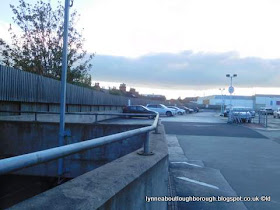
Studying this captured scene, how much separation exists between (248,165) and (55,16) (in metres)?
24.3

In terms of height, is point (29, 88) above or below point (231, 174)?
above

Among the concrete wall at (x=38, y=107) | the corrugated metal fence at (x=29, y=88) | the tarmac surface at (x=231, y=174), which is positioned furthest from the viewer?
the concrete wall at (x=38, y=107)

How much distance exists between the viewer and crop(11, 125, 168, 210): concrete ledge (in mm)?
1992

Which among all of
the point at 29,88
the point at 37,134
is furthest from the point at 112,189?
the point at 29,88

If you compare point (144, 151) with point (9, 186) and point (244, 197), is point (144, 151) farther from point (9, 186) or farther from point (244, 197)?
point (9, 186)

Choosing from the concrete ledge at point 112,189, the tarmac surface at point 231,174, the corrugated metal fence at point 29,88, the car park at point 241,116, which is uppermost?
the corrugated metal fence at point 29,88

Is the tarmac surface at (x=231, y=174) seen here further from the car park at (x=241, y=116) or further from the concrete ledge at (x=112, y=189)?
the car park at (x=241, y=116)

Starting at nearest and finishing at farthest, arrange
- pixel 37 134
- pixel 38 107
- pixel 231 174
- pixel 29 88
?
pixel 231 174 < pixel 37 134 < pixel 29 88 < pixel 38 107

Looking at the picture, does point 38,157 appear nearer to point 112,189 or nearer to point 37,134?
point 112,189

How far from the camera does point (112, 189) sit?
2402mm

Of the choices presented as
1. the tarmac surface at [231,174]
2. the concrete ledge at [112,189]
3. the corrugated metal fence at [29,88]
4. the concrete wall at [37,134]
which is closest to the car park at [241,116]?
the tarmac surface at [231,174]

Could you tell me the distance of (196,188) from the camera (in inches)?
254

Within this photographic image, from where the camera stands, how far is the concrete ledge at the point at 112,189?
199 cm

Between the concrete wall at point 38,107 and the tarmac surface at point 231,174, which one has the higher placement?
the concrete wall at point 38,107
